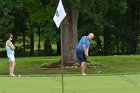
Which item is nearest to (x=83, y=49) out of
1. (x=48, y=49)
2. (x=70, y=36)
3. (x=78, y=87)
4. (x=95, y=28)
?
(x=78, y=87)

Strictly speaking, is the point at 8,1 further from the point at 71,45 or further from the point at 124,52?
the point at 124,52

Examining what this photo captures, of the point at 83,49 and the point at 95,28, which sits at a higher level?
the point at 95,28

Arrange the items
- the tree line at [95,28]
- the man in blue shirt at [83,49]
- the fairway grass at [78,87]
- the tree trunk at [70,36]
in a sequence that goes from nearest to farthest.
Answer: the fairway grass at [78,87], the man in blue shirt at [83,49], the tree trunk at [70,36], the tree line at [95,28]

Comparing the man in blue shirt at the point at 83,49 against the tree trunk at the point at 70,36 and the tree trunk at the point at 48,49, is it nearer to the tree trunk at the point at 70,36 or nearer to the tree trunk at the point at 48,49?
the tree trunk at the point at 70,36

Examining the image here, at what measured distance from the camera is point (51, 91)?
15.6 metres

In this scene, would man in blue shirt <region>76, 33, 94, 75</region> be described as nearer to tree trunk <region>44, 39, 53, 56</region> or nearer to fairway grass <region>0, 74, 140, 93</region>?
fairway grass <region>0, 74, 140, 93</region>

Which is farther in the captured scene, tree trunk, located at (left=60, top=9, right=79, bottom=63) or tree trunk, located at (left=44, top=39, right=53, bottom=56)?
tree trunk, located at (left=44, top=39, right=53, bottom=56)

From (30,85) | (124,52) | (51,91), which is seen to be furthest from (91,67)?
(124,52)

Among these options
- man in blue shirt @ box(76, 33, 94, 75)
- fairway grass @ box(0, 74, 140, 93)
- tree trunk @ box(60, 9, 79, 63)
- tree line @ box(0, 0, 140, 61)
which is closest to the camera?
fairway grass @ box(0, 74, 140, 93)

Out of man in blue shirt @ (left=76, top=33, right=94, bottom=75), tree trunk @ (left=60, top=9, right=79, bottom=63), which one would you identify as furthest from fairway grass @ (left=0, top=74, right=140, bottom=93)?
tree trunk @ (left=60, top=9, right=79, bottom=63)

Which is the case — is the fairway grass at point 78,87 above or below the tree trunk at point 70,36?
below

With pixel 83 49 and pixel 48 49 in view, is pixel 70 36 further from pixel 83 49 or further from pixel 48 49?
pixel 48 49

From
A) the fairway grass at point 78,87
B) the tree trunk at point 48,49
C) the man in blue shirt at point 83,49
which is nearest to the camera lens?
the fairway grass at point 78,87

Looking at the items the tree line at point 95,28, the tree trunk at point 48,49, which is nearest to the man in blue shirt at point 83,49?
the tree line at point 95,28
